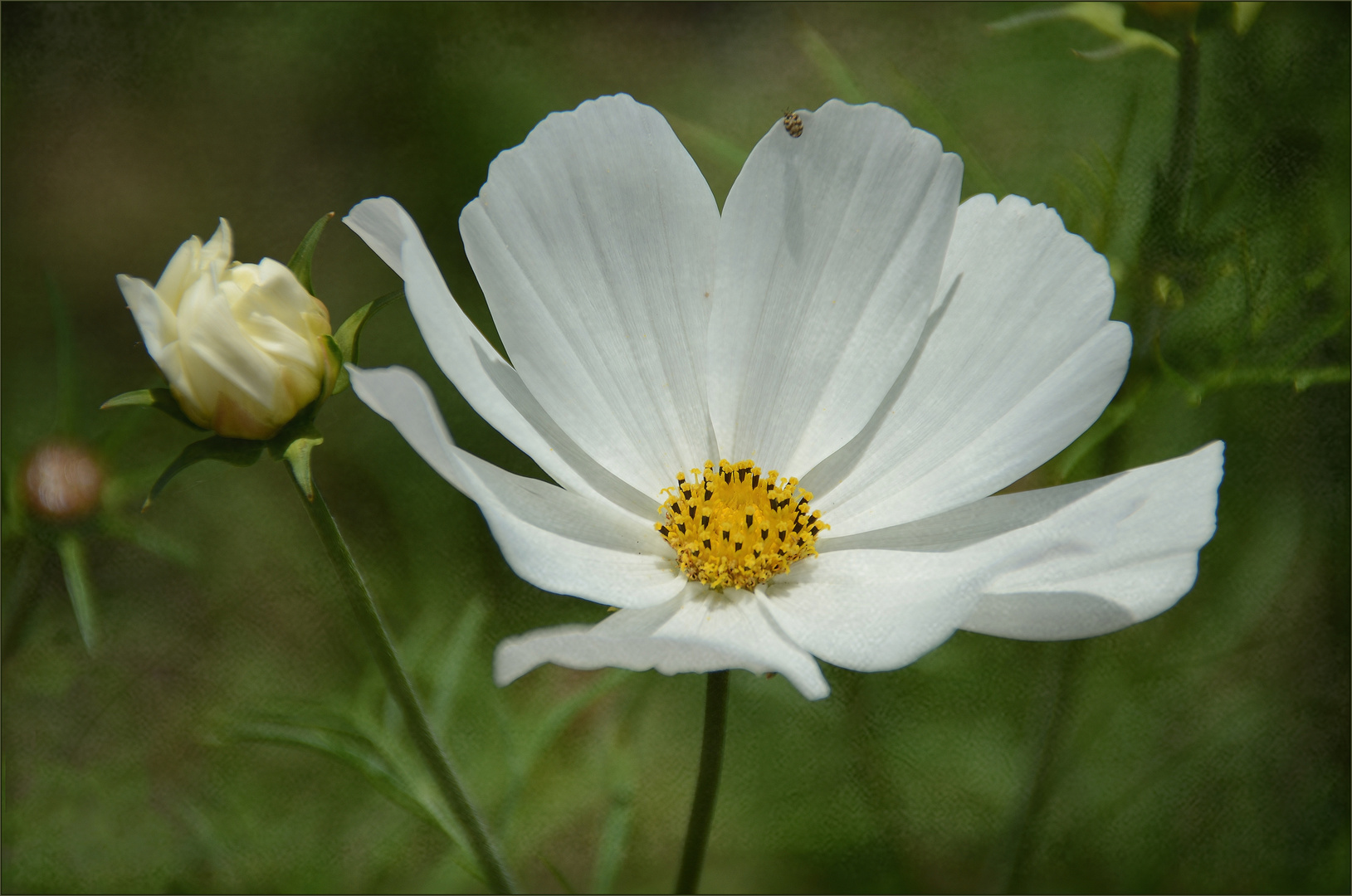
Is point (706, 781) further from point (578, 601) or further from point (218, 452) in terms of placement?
point (578, 601)

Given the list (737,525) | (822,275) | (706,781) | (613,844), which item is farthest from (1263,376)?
(613,844)

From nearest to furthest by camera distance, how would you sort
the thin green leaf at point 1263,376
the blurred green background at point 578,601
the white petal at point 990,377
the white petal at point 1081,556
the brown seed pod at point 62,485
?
the white petal at point 1081,556, the white petal at point 990,377, the thin green leaf at point 1263,376, the brown seed pod at point 62,485, the blurred green background at point 578,601

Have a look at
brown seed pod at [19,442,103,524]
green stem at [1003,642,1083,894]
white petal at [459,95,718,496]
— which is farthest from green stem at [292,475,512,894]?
green stem at [1003,642,1083,894]

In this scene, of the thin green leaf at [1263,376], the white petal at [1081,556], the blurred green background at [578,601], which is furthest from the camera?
the blurred green background at [578,601]

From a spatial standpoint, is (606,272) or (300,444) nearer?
(300,444)

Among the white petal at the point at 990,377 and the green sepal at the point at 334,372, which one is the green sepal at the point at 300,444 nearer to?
the green sepal at the point at 334,372

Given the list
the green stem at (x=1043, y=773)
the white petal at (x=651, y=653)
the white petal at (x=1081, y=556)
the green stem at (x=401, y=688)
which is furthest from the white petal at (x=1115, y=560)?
the green stem at (x=1043, y=773)
